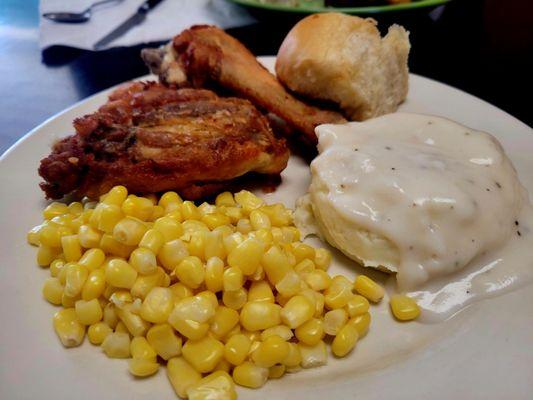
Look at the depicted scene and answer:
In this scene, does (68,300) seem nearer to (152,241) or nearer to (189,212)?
(152,241)

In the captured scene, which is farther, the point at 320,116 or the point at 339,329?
the point at 320,116

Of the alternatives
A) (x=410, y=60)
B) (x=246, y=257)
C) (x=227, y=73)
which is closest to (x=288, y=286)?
(x=246, y=257)

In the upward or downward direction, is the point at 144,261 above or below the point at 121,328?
above

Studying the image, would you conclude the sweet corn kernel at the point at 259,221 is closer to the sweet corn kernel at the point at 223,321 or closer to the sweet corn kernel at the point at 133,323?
the sweet corn kernel at the point at 223,321

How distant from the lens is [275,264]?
6.73 ft

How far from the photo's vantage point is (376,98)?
10.5ft

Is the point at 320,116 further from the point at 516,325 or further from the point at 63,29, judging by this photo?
the point at 63,29

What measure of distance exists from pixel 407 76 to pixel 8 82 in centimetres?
340

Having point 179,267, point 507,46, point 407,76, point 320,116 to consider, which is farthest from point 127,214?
point 507,46

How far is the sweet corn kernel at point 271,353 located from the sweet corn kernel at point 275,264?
28 centimetres

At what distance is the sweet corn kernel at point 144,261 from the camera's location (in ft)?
6.48

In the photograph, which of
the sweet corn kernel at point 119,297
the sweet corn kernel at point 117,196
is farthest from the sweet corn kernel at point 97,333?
the sweet corn kernel at point 117,196

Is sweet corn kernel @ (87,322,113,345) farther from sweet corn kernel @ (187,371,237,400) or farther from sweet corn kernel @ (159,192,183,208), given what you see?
sweet corn kernel @ (159,192,183,208)

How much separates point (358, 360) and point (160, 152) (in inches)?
53.1
